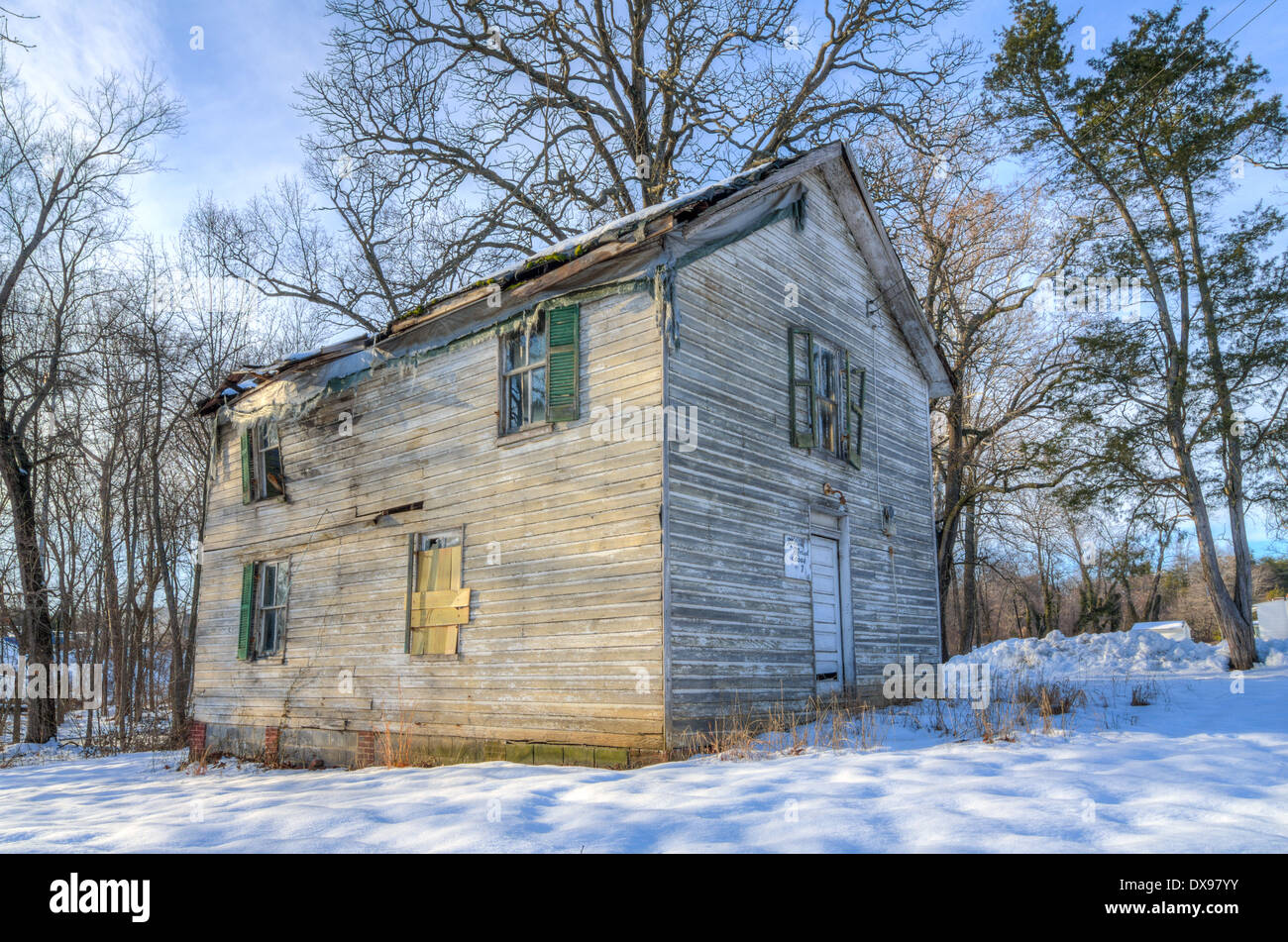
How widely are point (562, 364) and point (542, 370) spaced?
1.75 ft

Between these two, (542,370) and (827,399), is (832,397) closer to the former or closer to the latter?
(827,399)

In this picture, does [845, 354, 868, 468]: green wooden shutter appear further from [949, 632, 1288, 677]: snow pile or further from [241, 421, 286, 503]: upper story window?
[241, 421, 286, 503]: upper story window

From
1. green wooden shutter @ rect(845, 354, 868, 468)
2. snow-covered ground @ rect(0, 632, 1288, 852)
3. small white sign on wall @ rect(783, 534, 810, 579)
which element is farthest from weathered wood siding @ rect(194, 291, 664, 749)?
green wooden shutter @ rect(845, 354, 868, 468)

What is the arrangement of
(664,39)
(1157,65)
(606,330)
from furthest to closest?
(664,39)
(1157,65)
(606,330)

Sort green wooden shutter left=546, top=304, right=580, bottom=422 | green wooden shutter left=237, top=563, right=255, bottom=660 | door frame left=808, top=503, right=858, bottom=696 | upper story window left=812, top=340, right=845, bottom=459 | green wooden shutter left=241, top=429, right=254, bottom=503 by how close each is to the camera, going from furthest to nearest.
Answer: green wooden shutter left=241, top=429, right=254, bottom=503 → green wooden shutter left=237, top=563, right=255, bottom=660 → upper story window left=812, top=340, right=845, bottom=459 → door frame left=808, top=503, right=858, bottom=696 → green wooden shutter left=546, top=304, right=580, bottom=422

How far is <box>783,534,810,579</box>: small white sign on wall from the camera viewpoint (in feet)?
36.4

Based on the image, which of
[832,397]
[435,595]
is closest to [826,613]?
[832,397]

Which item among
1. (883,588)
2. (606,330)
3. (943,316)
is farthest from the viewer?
(943,316)

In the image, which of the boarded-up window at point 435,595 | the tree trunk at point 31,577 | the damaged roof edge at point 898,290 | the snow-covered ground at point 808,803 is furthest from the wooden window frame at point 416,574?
the tree trunk at point 31,577

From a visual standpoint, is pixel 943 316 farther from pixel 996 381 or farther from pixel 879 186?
pixel 879 186

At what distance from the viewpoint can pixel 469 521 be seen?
36.9 feet
